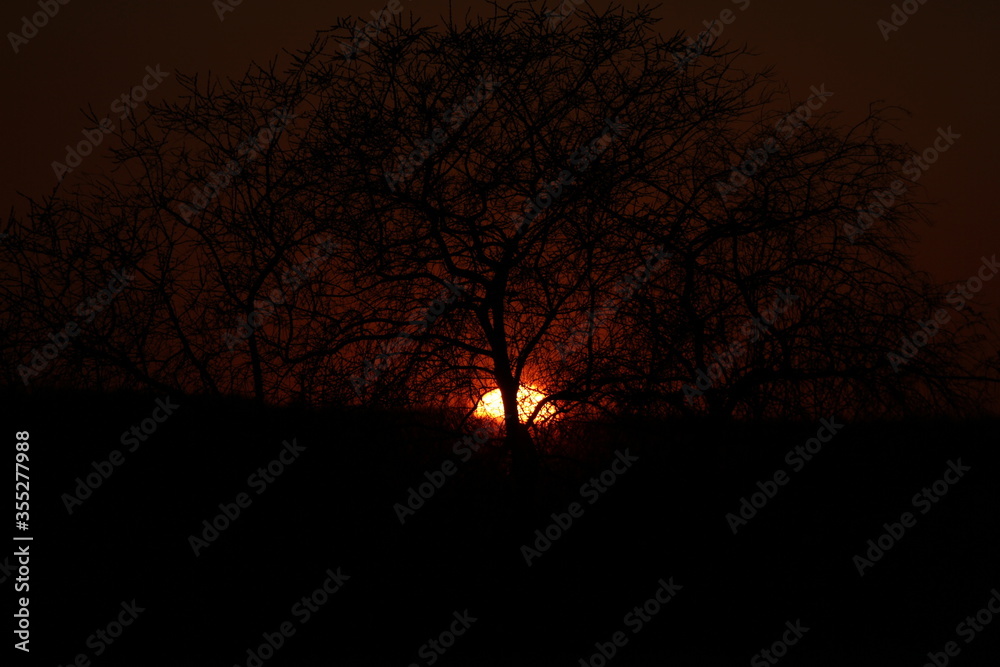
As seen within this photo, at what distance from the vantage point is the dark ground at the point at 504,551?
19.4ft

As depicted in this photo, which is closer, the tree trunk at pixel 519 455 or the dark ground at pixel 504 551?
the dark ground at pixel 504 551

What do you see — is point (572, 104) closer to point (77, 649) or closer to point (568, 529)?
point (568, 529)

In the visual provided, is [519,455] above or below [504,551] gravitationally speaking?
above

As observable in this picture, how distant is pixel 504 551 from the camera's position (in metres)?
6.42

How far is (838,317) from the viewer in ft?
21.1

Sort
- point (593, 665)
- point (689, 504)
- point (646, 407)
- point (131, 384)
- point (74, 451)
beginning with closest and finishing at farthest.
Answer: point (593, 665) < point (646, 407) < point (689, 504) < point (74, 451) < point (131, 384)

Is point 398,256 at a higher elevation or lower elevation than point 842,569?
higher

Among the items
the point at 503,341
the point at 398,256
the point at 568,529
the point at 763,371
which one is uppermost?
the point at 398,256

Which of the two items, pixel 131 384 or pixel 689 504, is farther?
pixel 131 384

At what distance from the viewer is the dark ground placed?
19.4 feet

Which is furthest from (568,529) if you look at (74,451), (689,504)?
(74,451)

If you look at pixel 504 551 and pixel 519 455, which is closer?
pixel 519 455

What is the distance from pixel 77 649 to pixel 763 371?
491 cm

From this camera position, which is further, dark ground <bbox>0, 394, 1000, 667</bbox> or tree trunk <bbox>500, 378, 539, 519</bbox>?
tree trunk <bbox>500, 378, 539, 519</bbox>
